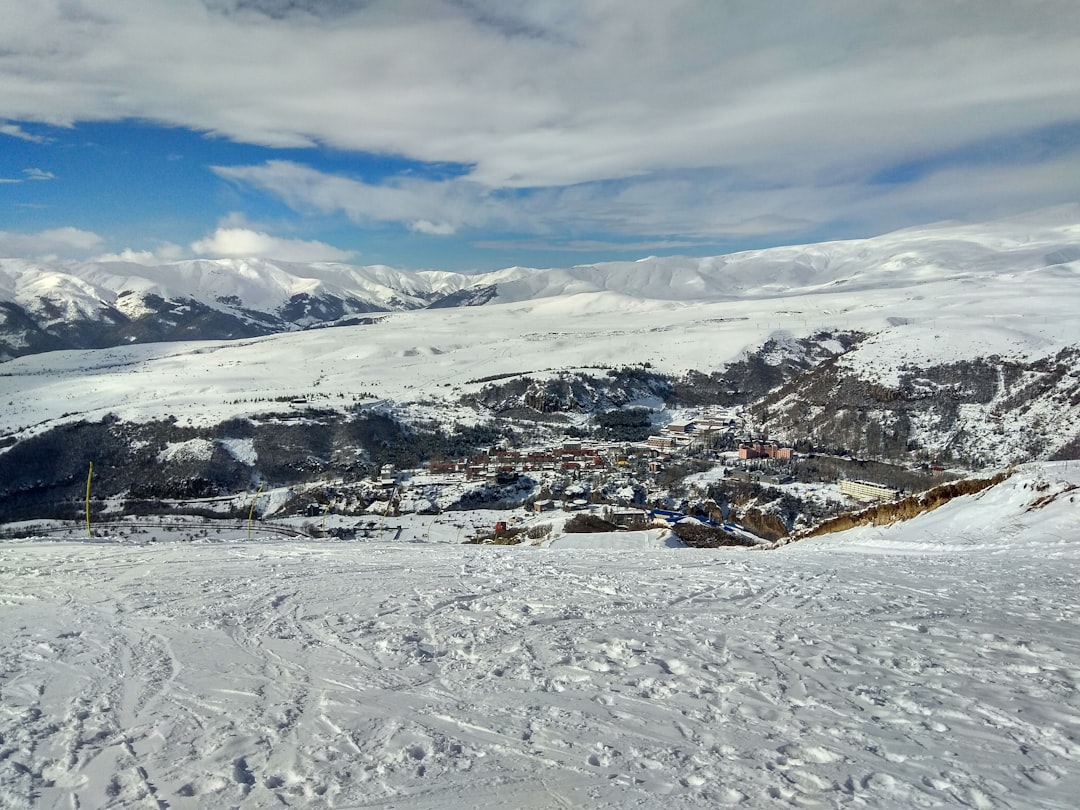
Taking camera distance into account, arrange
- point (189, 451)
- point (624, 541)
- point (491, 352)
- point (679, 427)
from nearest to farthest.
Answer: point (624, 541)
point (189, 451)
point (679, 427)
point (491, 352)

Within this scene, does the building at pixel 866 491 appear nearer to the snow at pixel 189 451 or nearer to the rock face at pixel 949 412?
the rock face at pixel 949 412

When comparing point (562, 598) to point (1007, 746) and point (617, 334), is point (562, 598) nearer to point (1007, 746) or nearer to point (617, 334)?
point (1007, 746)

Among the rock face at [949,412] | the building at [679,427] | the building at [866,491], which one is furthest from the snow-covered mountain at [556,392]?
the building at [866,491]

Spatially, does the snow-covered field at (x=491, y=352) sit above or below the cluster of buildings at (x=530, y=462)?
above

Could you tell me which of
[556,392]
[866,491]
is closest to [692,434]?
[556,392]

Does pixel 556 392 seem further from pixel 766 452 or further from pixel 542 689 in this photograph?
pixel 542 689

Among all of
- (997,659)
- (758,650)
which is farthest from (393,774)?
(997,659)
